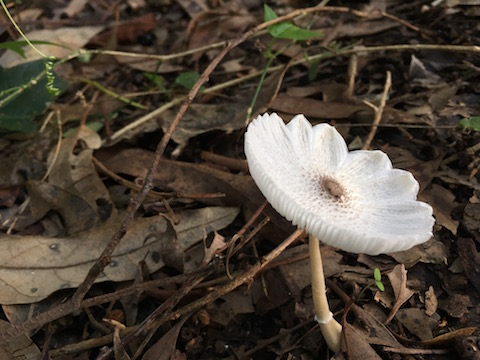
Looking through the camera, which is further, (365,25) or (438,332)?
(365,25)

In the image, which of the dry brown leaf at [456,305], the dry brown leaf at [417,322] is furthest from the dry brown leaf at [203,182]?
the dry brown leaf at [456,305]

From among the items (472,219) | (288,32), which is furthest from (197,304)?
(288,32)

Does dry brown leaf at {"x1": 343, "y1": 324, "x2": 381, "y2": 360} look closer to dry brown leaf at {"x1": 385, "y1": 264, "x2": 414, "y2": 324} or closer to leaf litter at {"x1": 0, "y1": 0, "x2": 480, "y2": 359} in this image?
leaf litter at {"x1": 0, "y1": 0, "x2": 480, "y2": 359}

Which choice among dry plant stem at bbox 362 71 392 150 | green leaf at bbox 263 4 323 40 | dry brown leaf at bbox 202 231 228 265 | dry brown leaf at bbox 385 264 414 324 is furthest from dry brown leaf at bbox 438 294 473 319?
green leaf at bbox 263 4 323 40

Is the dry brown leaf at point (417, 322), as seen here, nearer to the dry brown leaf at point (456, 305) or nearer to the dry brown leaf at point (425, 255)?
the dry brown leaf at point (456, 305)

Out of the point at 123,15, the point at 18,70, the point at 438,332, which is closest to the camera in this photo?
the point at 438,332

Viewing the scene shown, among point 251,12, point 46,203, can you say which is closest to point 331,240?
point 46,203

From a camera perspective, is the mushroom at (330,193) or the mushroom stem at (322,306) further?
the mushroom stem at (322,306)

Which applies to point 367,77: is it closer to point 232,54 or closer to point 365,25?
point 365,25
